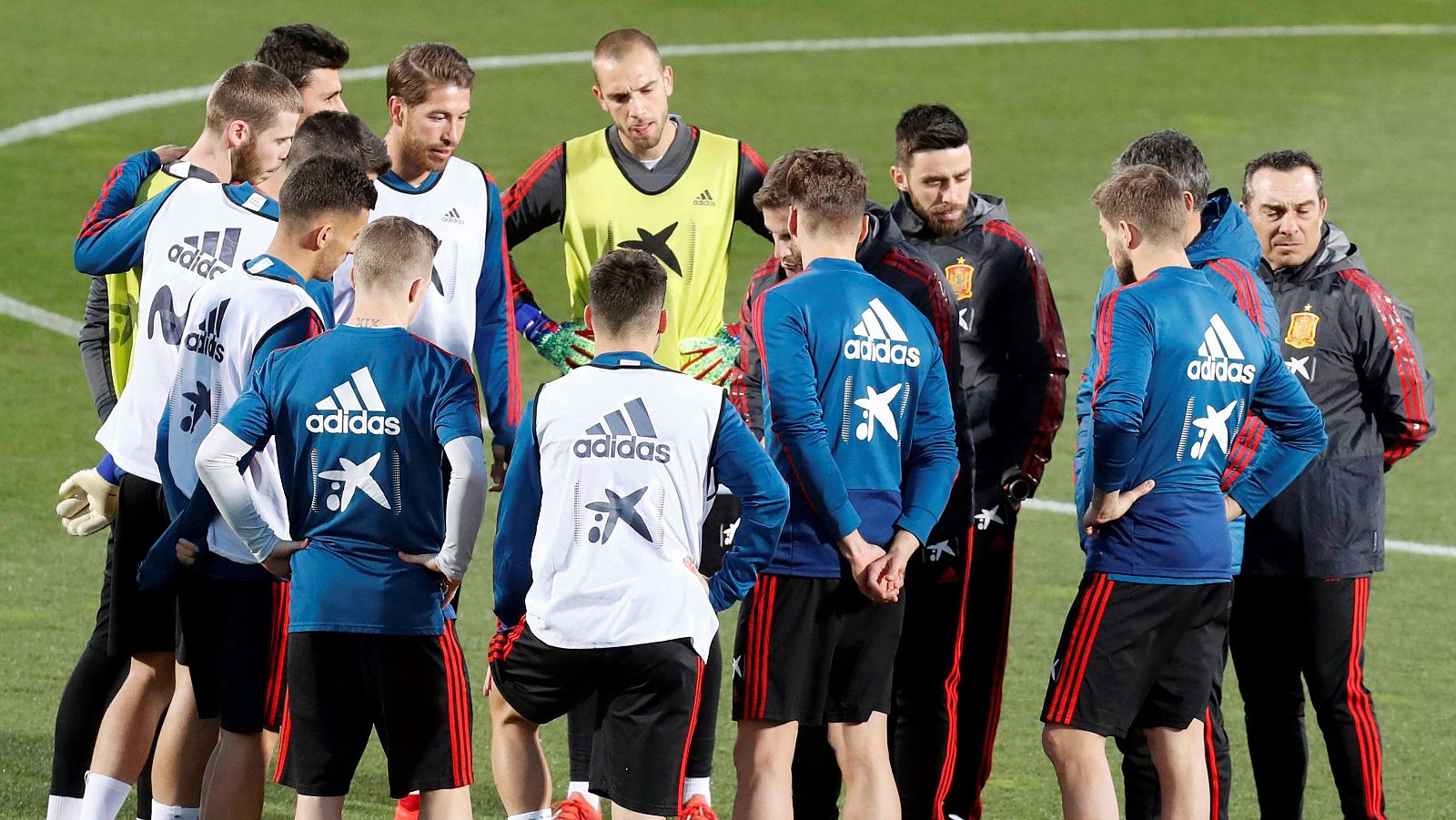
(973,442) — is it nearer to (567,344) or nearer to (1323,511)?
(1323,511)

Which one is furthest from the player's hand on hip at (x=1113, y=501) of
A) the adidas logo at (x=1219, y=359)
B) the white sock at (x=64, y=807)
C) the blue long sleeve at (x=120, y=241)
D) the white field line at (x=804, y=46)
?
the white field line at (x=804, y=46)

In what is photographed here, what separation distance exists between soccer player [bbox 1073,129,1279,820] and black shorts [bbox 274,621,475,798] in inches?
66.6

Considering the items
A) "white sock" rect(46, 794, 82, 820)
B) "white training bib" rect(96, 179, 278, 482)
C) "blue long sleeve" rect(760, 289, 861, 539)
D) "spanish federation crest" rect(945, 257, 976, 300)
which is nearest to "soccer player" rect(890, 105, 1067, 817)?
"spanish federation crest" rect(945, 257, 976, 300)

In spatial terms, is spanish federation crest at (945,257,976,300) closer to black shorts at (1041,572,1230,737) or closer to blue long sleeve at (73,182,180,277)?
black shorts at (1041,572,1230,737)

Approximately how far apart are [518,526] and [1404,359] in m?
2.78

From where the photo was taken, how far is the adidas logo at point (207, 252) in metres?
5.10

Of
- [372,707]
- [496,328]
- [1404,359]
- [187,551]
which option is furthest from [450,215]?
[1404,359]

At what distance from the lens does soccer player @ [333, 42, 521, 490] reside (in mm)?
5730

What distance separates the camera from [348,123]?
5582 millimetres

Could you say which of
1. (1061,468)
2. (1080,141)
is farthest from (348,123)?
(1080,141)

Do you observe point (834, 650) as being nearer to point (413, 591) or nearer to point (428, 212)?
point (413, 591)

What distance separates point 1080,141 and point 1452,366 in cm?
567

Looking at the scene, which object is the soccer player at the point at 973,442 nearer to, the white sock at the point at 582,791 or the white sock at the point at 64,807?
the white sock at the point at 582,791

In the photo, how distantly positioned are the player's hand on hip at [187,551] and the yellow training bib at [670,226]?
5.59 ft
